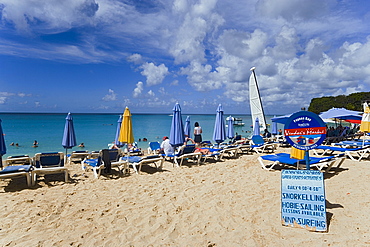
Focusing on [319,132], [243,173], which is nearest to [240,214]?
[319,132]

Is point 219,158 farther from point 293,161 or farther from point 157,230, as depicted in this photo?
point 157,230

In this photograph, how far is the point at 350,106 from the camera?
156 feet

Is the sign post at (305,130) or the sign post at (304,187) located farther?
the sign post at (305,130)

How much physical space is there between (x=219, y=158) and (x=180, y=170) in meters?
2.38

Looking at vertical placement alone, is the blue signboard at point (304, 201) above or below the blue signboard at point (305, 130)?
below

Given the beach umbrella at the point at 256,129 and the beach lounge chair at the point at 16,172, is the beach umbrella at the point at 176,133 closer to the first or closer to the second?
the beach lounge chair at the point at 16,172

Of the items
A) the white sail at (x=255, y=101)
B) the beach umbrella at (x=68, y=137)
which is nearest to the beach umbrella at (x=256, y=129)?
the white sail at (x=255, y=101)

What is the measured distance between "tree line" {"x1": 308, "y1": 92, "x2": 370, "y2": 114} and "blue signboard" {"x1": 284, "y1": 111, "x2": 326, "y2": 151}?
51.1 meters

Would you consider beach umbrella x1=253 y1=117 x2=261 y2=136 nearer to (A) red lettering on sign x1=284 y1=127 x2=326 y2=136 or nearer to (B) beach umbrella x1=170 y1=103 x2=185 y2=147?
(B) beach umbrella x1=170 y1=103 x2=185 y2=147

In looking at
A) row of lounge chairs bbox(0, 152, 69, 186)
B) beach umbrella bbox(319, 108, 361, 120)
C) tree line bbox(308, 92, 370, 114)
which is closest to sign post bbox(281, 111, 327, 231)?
row of lounge chairs bbox(0, 152, 69, 186)

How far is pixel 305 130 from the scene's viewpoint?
3.33m

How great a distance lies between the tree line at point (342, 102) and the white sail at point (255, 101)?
38108 mm

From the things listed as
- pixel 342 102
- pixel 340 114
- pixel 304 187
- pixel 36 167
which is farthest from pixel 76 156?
pixel 342 102

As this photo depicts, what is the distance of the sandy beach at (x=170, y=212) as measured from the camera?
290 cm
